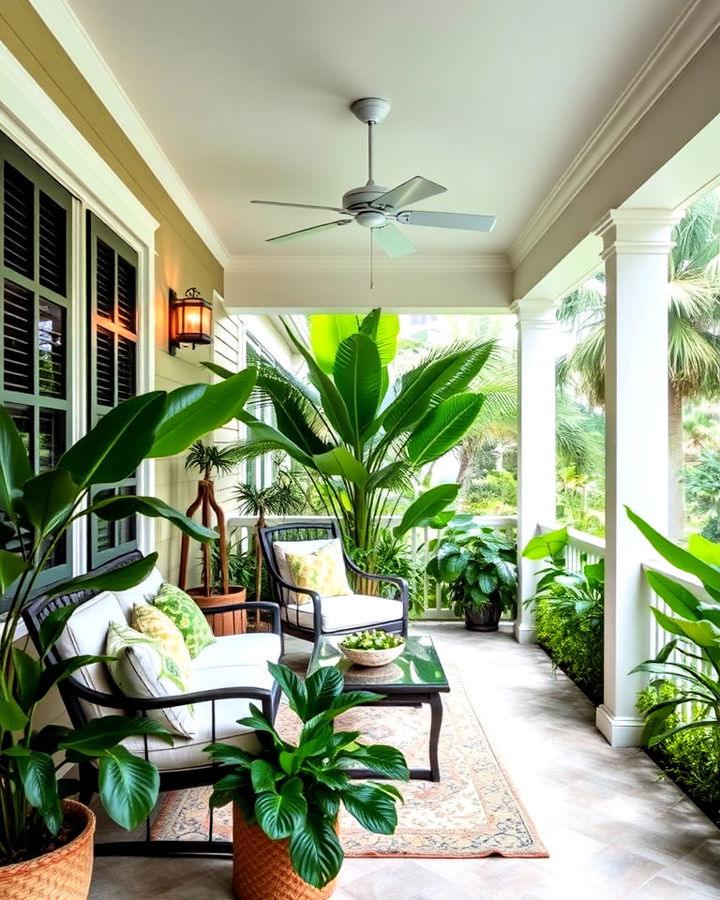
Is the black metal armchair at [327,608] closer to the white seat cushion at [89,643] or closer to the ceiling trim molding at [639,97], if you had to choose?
the white seat cushion at [89,643]

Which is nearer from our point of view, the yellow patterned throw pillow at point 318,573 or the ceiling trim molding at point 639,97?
the ceiling trim molding at point 639,97

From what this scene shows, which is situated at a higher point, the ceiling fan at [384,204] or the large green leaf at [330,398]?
the ceiling fan at [384,204]

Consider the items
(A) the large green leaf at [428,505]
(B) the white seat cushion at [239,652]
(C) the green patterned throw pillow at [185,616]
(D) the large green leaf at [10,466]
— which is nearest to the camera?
(D) the large green leaf at [10,466]

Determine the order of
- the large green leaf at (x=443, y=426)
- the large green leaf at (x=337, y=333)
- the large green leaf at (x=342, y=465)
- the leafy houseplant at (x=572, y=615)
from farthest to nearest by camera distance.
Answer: the large green leaf at (x=337, y=333) < the large green leaf at (x=443, y=426) < the large green leaf at (x=342, y=465) < the leafy houseplant at (x=572, y=615)

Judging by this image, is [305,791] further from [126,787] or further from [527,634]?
[527,634]

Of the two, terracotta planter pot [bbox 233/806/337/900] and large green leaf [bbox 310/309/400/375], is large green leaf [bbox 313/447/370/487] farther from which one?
terracotta planter pot [bbox 233/806/337/900]

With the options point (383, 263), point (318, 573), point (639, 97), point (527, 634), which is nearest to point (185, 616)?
point (318, 573)

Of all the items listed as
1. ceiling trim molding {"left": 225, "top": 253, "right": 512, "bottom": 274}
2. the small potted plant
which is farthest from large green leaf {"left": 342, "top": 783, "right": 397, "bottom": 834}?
ceiling trim molding {"left": 225, "top": 253, "right": 512, "bottom": 274}

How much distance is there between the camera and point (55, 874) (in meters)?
1.75

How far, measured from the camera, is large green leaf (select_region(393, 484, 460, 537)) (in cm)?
502

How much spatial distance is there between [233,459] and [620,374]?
2854 mm

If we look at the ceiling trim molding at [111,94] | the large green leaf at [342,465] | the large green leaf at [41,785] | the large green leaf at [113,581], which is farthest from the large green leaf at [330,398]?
the large green leaf at [41,785]

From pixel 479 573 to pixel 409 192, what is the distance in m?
3.29

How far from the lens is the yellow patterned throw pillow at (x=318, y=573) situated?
15.0ft
